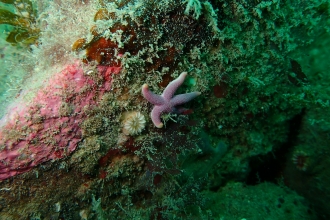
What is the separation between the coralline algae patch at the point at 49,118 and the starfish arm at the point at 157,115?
2.81ft

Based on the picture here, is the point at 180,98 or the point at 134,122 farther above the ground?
the point at 180,98

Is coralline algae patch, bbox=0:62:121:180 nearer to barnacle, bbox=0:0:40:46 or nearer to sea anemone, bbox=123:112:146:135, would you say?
sea anemone, bbox=123:112:146:135

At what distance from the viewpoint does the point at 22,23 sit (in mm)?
3857

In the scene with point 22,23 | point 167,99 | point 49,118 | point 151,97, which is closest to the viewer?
point 49,118

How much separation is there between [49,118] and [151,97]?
5.17 ft

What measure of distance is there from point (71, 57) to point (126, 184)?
257 centimetres

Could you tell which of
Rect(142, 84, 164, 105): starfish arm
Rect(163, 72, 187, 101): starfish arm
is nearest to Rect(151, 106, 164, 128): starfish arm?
Rect(142, 84, 164, 105): starfish arm

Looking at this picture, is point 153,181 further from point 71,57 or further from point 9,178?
point 71,57

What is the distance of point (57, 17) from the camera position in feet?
10.9

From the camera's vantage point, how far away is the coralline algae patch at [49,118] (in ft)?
9.68

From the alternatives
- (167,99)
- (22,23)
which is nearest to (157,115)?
(167,99)

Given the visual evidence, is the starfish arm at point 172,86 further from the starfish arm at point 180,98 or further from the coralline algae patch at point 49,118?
the coralline algae patch at point 49,118

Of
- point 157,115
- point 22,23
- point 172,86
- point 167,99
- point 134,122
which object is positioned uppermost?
point 22,23

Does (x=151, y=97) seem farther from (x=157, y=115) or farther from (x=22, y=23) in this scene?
(x=22, y=23)
